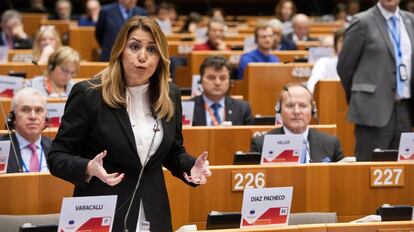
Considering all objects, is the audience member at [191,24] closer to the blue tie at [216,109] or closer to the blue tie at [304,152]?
the blue tie at [216,109]

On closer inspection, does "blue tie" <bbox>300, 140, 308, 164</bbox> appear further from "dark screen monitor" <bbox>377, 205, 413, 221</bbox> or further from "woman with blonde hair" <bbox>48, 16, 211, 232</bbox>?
"woman with blonde hair" <bbox>48, 16, 211, 232</bbox>

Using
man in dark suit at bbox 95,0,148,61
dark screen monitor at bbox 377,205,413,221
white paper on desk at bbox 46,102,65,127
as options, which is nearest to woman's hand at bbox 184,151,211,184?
dark screen monitor at bbox 377,205,413,221

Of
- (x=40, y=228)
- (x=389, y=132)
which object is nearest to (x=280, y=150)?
(x=389, y=132)

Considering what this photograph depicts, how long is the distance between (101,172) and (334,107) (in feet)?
16.0

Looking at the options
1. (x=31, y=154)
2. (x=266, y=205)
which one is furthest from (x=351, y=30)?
(x=266, y=205)

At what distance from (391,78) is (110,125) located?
330 centimetres

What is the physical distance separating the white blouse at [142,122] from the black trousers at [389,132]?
3.09 m

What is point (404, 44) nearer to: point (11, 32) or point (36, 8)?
point (11, 32)

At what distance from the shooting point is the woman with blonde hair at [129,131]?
11.8 ft

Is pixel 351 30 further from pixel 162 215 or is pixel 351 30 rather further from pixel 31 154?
pixel 162 215

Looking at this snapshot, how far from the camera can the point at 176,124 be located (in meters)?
3.80

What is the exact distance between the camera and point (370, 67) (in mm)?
6559

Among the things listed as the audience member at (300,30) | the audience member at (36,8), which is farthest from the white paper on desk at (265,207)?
the audience member at (36,8)

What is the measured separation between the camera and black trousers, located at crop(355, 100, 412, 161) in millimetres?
6542
